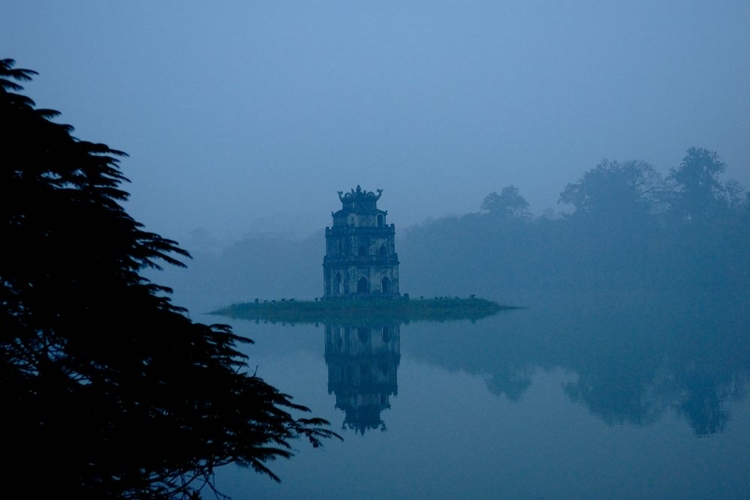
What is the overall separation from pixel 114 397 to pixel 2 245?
4.58ft

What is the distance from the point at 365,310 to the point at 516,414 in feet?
117

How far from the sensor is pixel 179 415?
6.01 m

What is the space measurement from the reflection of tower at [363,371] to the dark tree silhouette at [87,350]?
12545 millimetres

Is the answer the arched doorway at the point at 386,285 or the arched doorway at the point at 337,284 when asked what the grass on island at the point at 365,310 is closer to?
the arched doorway at the point at 386,285

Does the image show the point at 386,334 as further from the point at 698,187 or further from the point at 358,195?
the point at 698,187

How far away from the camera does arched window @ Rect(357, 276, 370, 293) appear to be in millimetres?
59031

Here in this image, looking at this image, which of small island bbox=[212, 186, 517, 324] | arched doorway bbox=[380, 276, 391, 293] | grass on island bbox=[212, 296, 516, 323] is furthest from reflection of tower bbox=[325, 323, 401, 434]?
arched doorway bbox=[380, 276, 391, 293]

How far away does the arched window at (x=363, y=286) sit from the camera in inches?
2324

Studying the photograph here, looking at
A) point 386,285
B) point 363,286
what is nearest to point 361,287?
point 363,286

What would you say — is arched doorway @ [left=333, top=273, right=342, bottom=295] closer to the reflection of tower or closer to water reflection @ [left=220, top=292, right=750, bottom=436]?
water reflection @ [left=220, top=292, right=750, bottom=436]

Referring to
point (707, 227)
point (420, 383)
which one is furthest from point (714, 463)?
point (707, 227)

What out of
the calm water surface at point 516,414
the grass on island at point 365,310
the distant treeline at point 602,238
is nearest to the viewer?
the calm water surface at point 516,414

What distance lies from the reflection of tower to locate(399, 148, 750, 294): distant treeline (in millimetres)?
60028

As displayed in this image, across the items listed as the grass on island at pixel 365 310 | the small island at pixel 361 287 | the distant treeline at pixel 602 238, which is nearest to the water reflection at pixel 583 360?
the grass on island at pixel 365 310
